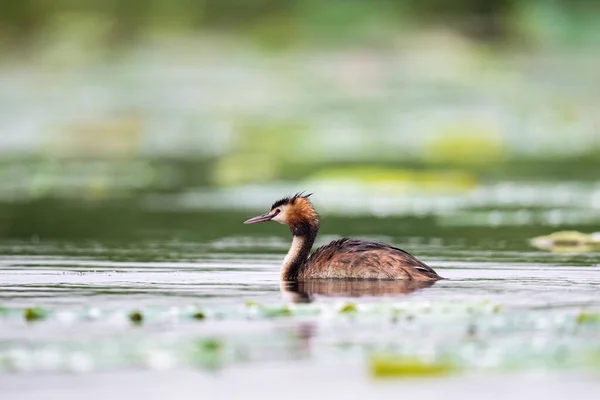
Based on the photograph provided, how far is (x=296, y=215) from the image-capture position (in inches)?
603

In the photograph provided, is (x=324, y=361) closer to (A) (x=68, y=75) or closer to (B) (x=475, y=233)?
(B) (x=475, y=233)

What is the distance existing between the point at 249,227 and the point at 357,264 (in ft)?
22.5

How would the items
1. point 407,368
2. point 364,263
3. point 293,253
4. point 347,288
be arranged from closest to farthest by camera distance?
point 407,368 → point 347,288 → point 364,263 → point 293,253

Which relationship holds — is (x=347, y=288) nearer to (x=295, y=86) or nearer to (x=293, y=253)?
(x=293, y=253)

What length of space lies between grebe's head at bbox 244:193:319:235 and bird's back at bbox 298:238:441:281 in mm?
663

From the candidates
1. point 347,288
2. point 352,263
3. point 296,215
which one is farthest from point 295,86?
point 347,288

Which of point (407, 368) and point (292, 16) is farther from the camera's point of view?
point (292, 16)

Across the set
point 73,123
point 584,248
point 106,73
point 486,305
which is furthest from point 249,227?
point 106,73

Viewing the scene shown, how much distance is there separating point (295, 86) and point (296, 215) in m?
27.0

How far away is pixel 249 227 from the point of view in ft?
68.9

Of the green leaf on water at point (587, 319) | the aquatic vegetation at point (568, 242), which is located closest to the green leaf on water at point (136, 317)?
the green leaf on water at point (587, 319)

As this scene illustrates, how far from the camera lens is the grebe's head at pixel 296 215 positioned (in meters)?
15.3

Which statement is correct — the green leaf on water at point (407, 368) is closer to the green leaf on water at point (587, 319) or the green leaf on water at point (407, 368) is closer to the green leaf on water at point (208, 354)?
the green leaf on water at point (208, 354)

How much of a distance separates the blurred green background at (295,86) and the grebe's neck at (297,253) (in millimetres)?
14195
